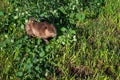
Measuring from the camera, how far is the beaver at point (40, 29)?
4.77m

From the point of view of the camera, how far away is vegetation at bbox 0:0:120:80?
4590 mm

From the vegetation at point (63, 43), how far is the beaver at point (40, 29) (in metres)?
0.08

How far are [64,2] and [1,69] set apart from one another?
6.33 feet

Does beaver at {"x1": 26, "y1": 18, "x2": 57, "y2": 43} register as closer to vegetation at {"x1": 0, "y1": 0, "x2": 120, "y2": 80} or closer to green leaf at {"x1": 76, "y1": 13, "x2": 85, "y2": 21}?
vegetation at {"x1": 0, "y1": 0, "x2": 120, "y2": 80}

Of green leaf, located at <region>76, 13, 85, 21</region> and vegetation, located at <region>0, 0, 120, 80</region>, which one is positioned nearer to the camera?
vegetation, located at <region>0, 0, 120, 80</region>

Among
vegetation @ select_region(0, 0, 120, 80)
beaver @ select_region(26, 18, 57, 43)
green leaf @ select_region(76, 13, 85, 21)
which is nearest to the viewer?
vegetation @ select_region(0, 0, 120, 80)

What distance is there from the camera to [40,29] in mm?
4820

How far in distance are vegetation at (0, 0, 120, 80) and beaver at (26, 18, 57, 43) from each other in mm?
82

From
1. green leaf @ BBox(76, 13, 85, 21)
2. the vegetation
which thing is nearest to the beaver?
the vegetation

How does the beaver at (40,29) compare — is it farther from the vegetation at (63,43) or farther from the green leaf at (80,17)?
the green leaf at (80,17)

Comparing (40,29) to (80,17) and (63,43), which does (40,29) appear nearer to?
(63,43)

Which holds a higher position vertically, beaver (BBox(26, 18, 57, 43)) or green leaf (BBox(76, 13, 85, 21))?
beaver (BBox(26, 18, 57, 43))

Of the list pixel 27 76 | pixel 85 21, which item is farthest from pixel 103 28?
pixel 27 76

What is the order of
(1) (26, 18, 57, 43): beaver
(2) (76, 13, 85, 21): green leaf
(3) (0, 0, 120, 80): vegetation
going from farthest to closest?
(2) (76, 13, 85, 21): green leaf → (1) (26, 18, 57, 43): beaver → (3) (0, 0, 120, 80): vegetation
